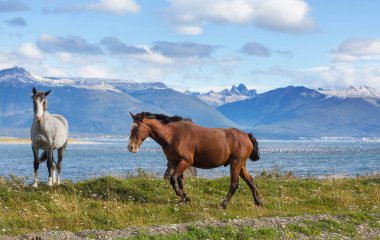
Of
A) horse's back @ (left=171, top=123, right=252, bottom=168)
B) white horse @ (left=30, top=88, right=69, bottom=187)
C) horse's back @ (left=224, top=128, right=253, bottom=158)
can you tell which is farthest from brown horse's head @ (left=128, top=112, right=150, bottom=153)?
white horse @ (left=30, top=88, right=69, bottom=187)

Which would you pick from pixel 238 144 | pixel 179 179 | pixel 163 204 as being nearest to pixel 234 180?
pixel 238 144

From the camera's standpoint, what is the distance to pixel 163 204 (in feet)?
64.1

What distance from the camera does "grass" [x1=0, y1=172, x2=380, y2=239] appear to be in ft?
53.1

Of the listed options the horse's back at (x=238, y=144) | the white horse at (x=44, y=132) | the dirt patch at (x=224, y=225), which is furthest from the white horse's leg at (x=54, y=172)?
the dirt patch at (x=224, y=225)

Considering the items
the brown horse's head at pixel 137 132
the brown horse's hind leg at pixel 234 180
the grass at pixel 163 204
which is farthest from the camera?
the brown horse's hind leg at pixel 234 180

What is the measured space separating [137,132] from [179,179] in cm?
201

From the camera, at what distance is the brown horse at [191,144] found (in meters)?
19.2

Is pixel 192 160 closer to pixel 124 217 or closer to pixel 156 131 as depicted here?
pixel 156 131

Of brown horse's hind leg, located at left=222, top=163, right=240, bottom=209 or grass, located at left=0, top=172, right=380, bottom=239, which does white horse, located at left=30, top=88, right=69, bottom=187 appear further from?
brown horse's hind leg, located at left=222, top=163, right=240, bottom=209

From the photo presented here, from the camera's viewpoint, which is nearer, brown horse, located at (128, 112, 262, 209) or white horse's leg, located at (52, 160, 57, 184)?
brown horse, located at (128, 112, 262, 209)

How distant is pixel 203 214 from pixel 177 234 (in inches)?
118

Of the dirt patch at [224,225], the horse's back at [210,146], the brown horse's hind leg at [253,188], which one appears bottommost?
the dirt patch at [224,225]

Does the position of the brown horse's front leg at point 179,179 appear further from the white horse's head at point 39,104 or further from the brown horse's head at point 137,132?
the white horse's head at point 39,104

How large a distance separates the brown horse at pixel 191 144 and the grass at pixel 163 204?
1.23 meters
